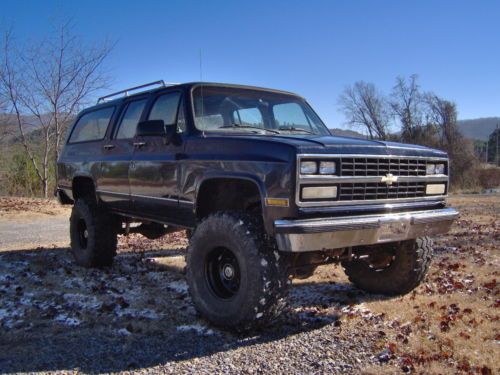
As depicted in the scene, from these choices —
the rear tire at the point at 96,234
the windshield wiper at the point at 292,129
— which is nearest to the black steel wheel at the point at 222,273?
the windshield wiper at the point at 292,129

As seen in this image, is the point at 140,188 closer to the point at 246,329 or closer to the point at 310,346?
the point at 246,329

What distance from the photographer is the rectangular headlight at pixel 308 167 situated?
138 inches

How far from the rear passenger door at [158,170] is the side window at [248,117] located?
1.99 ft

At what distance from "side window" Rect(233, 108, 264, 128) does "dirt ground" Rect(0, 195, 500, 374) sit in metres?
1.88

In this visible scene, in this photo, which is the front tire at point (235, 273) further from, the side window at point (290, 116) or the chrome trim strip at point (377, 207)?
the side window at point (290, 116)

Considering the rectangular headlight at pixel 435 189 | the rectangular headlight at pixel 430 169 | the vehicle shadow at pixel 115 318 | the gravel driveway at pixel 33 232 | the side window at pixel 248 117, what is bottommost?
the gravel driveway at pixel 33 232

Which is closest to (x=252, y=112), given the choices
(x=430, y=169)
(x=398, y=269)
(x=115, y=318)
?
(x=430, y=169)

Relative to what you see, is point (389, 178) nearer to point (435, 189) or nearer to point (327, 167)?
point (327, 167)

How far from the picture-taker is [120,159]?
5574 mm

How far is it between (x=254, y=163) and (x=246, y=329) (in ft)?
4.32

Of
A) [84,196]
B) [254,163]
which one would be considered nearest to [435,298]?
[254,163]

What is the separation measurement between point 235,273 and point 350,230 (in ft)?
3.54

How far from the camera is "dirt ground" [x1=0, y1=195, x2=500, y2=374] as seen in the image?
3330 millimetres

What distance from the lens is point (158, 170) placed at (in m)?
4.82
